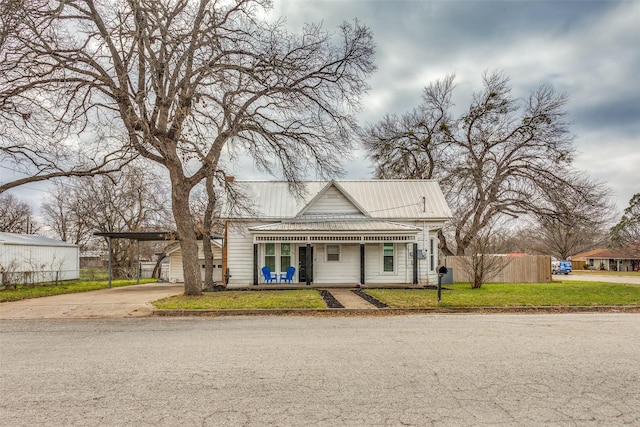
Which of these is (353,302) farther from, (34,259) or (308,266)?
(34,259)

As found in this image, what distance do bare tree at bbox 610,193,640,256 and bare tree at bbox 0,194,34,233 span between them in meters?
61.0

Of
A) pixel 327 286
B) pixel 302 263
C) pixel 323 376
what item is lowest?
pixel 327 286

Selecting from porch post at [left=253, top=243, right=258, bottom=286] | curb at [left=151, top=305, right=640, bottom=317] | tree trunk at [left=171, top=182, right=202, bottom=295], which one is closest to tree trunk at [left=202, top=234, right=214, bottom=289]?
porch post at [left=253, top=243, right=258, bottom=286]

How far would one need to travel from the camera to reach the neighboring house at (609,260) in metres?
58.0

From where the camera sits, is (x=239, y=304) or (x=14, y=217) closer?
(x=239, y=304)

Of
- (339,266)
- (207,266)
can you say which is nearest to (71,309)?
(207,266)

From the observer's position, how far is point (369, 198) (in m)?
23.0

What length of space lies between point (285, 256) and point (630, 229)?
137 ft

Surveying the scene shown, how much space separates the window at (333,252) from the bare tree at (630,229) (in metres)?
25.0

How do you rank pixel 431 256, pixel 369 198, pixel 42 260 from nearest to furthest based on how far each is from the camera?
pixel 431 256, pixel 369 198, pixel 42 260

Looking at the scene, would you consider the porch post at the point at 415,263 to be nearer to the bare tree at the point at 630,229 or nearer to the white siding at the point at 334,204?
the white siding at the point at 334,204

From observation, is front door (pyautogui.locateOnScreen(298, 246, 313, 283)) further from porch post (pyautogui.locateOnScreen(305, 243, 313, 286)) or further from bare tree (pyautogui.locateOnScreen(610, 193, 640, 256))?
bare tree (pyautogui.locateOnScreen(610, 193, 640, 256))

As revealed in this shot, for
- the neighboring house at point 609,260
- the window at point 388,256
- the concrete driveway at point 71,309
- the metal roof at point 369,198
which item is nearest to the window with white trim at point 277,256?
the metal roof at point 369,198

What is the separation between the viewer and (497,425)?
3750 mm
